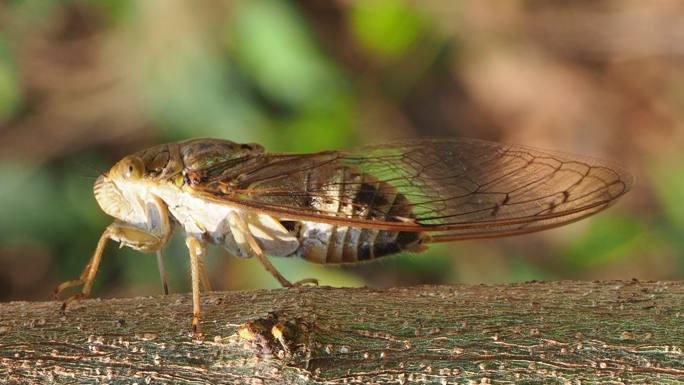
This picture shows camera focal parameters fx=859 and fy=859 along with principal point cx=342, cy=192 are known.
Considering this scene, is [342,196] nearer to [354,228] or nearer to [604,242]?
[354,228]

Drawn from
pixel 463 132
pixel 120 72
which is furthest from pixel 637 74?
pixel 120 72

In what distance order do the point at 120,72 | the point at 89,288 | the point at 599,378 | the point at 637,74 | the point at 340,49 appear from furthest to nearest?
1. the point at 637,74
2. the point at 340,49
3. the point at 120,72
4. the point at 89,288
5. the point at 599,378

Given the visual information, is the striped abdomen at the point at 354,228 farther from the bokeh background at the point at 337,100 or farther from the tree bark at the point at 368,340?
the bokeh background at the point at 337,100

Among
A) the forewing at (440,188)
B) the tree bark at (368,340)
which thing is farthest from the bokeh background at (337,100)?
the tree bark at (368,340)

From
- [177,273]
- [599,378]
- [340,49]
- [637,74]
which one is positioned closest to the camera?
[599,378]

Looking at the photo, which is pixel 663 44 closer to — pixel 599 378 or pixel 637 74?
pixel 637 74

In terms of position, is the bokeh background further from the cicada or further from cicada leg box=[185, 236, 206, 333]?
cicada leg box=[185, 236, 206, 333]

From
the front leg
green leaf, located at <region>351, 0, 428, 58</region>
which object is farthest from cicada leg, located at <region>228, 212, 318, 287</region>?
green leaf, located at <region>351, 0, 428, 58</region>

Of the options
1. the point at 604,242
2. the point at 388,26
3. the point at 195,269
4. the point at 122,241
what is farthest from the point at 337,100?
the point at 195,269
